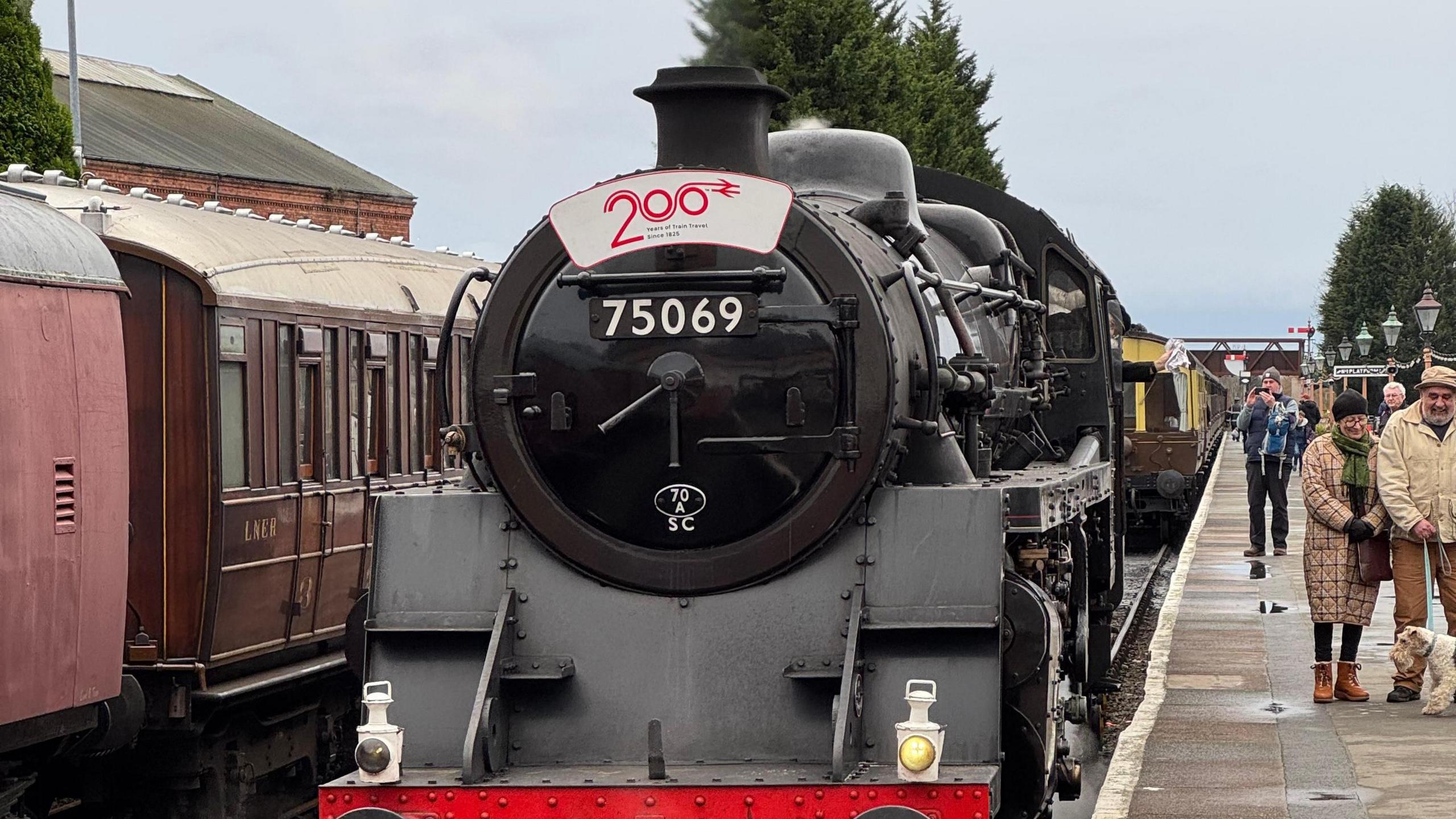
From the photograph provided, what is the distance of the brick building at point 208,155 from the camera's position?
3612 centimetres

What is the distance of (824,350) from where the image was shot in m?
5.82

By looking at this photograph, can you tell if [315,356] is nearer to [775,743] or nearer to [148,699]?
[148,699]

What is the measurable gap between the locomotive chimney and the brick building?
28.6m

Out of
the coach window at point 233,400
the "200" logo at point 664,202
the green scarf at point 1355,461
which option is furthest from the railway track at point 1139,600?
the "200" logo at point 664,202

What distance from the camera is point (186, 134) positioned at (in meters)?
40.7

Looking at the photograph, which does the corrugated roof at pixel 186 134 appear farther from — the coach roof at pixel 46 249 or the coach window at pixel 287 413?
the coach roof at pixel 46 249

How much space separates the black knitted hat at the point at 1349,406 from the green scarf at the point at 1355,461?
0.12m

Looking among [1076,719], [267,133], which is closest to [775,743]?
[1076,719]

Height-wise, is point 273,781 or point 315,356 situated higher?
point 315,356

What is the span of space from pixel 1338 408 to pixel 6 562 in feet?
21.9

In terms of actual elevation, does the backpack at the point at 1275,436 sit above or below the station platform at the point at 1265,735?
above

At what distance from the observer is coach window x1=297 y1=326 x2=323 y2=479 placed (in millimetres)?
9570

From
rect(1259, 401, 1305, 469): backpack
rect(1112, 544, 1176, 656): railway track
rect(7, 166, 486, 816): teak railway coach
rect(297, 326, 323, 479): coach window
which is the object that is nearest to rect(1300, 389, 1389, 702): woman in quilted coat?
rect(1112, 544, 1176, 656): railway track

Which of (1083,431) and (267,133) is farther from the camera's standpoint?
(267,133)
